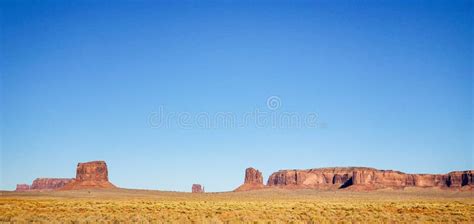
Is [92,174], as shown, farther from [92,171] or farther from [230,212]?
[230,212]

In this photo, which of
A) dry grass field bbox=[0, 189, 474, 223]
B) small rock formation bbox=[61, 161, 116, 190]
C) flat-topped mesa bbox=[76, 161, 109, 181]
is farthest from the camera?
flat-topped mesa bbox=[76, 161, 109, 181]

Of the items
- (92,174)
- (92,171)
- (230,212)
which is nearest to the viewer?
(230,212)

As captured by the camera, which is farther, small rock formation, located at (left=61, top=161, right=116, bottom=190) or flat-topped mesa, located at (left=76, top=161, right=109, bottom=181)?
flat-topped mesa, located at (left=76, top=161, right=109, bottom=181)

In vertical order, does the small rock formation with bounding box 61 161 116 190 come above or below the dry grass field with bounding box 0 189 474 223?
above

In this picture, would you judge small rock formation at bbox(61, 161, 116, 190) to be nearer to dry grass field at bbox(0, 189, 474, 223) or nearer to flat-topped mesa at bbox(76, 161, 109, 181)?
flat-topped mesa at bbox(76, 161, 109, 181)

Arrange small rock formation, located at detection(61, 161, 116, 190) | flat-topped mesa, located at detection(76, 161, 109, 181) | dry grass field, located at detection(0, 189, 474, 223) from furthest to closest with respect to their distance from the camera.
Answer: flat-topped mesa, located at detection(76, 161, 109, 181) → small rock formation, located at detection(61, 161, 116, 190) → dry grass field, located at detection(0, 189, 474, 223)

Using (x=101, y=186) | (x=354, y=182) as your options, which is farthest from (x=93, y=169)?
(x=354, y=182)

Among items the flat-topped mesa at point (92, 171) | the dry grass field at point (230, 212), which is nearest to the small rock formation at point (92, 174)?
the flat-topped mesa at point (92, 171)

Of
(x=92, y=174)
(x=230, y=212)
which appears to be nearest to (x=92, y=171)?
→ (x=92, y=174)

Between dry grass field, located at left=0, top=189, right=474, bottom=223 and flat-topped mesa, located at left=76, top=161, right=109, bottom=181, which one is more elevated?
flat-topped mesa, located at left=76, top=161, right=109, bottom=181

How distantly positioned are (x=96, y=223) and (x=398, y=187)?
19032cm

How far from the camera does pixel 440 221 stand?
27484 mm

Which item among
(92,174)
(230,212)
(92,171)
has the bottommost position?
(230,212)

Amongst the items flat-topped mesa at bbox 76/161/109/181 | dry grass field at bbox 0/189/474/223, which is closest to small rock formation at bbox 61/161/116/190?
flat-topped mesa at bbox 76/161/109/181
